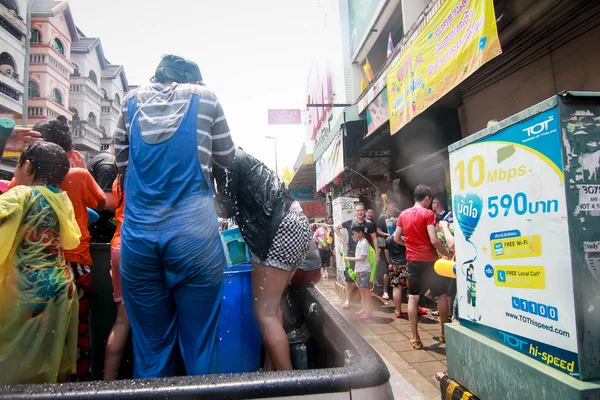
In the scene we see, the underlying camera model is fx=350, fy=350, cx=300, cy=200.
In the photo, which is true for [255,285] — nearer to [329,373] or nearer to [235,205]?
[235,205]

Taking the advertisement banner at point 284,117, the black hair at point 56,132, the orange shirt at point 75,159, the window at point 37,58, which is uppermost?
the window at point 37,58

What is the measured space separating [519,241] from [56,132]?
9.49 ft

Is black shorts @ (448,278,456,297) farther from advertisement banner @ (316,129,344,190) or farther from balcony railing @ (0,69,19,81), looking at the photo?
balcony railing @ (0,69,19,81)

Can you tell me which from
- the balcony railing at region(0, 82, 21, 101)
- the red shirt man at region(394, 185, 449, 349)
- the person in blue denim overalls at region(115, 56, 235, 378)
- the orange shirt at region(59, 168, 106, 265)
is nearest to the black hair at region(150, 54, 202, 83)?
the person in blue denim overalls at region(115, 56, 235, 378)

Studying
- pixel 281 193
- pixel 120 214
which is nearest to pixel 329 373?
pixel 281 193

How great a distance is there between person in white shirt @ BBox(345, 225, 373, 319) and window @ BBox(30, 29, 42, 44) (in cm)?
2961

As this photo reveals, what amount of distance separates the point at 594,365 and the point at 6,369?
2357mm

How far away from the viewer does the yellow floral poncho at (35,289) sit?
57.4 inches

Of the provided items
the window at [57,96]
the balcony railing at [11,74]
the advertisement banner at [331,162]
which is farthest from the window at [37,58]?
the advertisement banner at [331,162]

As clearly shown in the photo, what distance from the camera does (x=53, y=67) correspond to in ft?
83.0

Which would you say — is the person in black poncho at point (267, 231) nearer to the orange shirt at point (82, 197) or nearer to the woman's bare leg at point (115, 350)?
the woman's bare leg at point (115, 350)

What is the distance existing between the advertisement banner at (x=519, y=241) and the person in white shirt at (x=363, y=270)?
3952 mm

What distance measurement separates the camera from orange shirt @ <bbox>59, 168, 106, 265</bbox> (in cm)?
208

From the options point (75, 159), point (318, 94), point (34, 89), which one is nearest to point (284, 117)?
point (318, 94)
